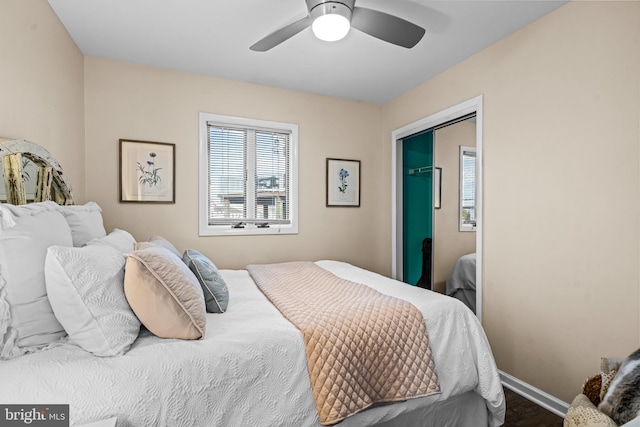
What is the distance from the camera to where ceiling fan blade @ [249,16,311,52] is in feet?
5.94

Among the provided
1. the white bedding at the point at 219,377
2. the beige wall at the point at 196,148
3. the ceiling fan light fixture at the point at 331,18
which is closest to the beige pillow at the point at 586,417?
the white bedding at the point at 219,377

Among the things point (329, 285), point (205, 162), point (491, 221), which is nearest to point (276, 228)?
point (205, 162)

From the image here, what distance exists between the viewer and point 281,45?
8.16 feet

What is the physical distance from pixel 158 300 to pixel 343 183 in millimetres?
2636

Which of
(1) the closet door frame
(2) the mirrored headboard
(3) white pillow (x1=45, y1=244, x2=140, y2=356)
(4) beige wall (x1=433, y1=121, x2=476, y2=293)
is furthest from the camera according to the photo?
(4) beige wall (x1=433, y1=121, x2=476, y2=293)

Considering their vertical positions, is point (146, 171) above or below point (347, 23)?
below

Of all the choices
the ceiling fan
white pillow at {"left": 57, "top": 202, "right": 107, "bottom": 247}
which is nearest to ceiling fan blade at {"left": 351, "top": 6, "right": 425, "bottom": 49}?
the ceiling fan

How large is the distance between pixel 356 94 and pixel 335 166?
2.70ft

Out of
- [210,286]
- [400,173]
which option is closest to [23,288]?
[210,286]

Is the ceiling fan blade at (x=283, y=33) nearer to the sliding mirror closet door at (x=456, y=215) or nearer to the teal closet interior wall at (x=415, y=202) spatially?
the sliding mirror closet door at (x=456, y=215)

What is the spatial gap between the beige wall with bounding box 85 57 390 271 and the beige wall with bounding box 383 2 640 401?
1438 mm

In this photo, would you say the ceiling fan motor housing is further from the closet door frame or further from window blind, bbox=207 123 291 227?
window blind, bbox=207 123 291 227

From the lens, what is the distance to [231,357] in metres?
1.23

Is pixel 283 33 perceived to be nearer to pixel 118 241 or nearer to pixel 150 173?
pixel 118 241
